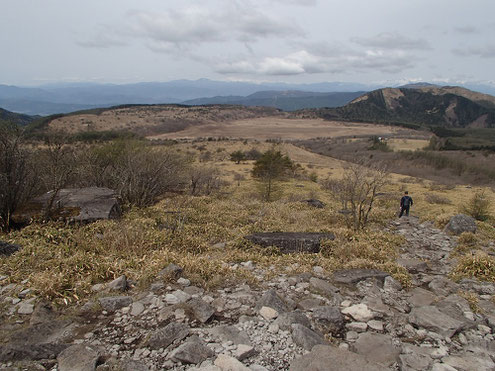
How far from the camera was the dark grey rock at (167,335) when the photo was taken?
3.23m

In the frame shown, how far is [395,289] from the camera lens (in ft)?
16.4

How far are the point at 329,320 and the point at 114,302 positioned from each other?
2706 millimetres

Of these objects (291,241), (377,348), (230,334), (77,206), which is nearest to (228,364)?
(230,334)

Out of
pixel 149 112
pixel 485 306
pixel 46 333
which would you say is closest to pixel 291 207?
pixel 485 306

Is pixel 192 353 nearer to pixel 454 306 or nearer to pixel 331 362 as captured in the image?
pixel 331 362

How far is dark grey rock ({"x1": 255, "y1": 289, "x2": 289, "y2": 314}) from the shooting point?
13.3 feet

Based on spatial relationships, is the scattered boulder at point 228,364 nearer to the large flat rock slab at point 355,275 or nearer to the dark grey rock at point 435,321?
the dark grey rock at point 435,321

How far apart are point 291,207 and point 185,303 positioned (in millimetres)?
7922

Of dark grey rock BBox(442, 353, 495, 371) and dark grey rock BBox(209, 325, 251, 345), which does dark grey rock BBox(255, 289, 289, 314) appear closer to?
dark grey rock BBox(209, 325, 251, 345)

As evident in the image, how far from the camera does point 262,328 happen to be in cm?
363

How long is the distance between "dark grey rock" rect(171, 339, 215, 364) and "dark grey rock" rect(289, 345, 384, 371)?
0.83m

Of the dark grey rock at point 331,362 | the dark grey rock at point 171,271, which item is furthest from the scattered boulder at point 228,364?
the dark grey rock at point 171,271

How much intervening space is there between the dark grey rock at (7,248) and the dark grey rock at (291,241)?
4.35 metres

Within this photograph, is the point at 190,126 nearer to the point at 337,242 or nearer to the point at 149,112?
the point at 149,112
